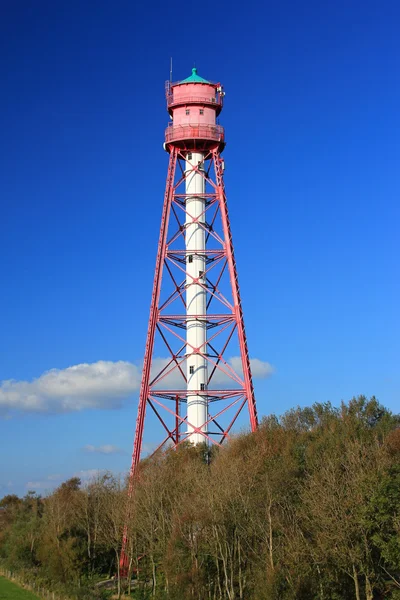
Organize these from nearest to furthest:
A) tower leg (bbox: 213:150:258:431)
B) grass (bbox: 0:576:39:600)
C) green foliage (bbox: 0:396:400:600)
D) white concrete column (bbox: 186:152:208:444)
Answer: green foliage (bbox: 0:396:400:600), tower leg (bbox: 213:150:258:431), grass (bbox: 0:576:39:600), white concrete column (bbox: 186:152:208:444)

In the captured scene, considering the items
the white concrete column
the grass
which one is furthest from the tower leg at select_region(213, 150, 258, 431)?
the grass

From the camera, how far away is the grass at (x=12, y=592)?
41438mm

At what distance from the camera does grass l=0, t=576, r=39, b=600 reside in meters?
41.4

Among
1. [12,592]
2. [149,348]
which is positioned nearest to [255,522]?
[149,348]

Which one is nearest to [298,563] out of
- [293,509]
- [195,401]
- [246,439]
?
[293,509]

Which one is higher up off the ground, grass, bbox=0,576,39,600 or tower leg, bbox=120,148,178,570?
tower leg, bbox=120,148,178,570

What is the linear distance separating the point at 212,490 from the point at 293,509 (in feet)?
10.7

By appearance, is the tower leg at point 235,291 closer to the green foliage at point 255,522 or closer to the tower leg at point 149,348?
the green foliage at point 255,522

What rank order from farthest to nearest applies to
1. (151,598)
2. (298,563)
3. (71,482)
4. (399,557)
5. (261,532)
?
(71,482) → (151,598) → (261,532) → (298,563) → (399,557)

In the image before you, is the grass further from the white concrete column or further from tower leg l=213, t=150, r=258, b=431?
tower leg l=213, t=150, r=258, b=431

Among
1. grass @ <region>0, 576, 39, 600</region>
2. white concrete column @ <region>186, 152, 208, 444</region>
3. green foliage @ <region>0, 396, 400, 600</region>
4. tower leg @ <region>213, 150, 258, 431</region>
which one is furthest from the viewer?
white concrete column @ <region>186, 152, 208, 444</region>

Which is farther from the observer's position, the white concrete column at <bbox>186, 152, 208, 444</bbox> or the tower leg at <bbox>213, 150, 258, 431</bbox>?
the white concrete column at <bbox>186, 152, 208, 444</bbox>

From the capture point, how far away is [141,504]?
3828 centimetres

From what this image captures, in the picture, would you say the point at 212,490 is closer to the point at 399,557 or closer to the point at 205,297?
the point at 399,557
